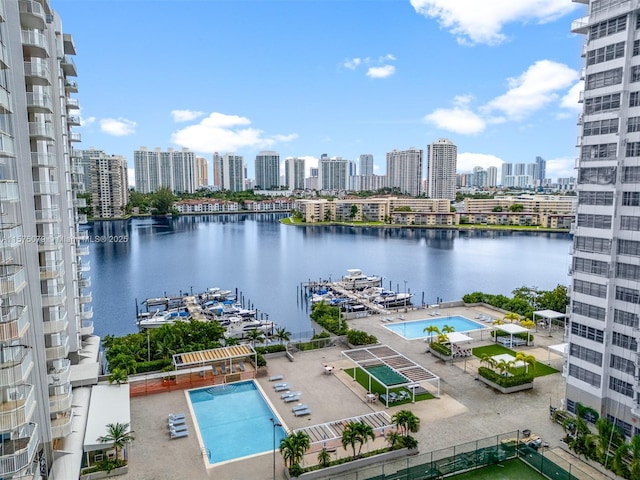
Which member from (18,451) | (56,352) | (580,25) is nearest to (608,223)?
(580,25)

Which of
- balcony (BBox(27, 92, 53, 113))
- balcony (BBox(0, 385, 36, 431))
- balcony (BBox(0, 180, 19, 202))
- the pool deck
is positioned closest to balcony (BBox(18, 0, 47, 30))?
balcony (BBox(27, 92, 53, 113))

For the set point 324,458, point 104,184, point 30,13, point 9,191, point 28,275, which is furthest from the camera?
point 104,184

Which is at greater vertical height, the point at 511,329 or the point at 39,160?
the point at 39,160

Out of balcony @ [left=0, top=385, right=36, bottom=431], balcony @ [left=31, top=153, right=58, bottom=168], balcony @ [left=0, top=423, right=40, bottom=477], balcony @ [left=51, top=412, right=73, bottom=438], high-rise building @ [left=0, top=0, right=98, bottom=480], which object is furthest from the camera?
balcony @ [left=31, top=153, right=58, bottom=168]

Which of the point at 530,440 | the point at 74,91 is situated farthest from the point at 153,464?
the point at 74,91

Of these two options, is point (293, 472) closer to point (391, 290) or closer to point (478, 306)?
point (478, 306)

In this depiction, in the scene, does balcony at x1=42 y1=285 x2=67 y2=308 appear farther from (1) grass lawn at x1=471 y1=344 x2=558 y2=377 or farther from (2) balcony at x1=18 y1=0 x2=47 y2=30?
(1) grass lawn at x1=471 y1=344 x2=558 y2=377

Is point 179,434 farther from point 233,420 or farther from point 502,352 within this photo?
point 502,352
